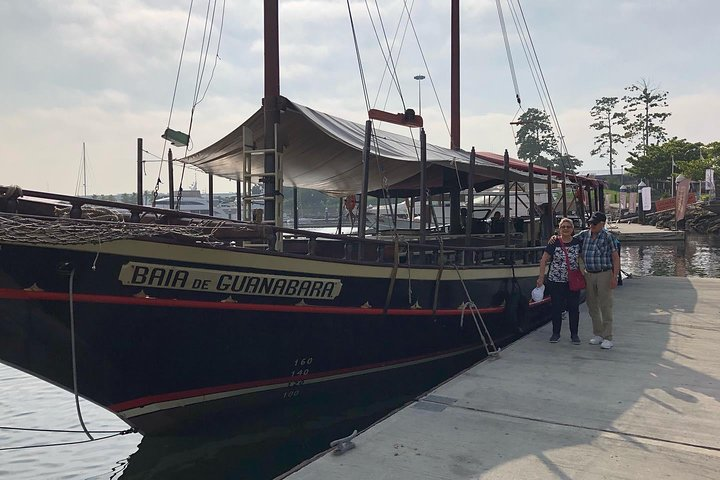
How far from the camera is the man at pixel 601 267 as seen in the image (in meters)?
6.73

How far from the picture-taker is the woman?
276 inches

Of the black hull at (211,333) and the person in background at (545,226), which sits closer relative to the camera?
the black hull at (211,333)

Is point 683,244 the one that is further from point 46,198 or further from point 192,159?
point 46,198

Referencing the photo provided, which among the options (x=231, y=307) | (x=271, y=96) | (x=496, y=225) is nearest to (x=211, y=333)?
(x=231, y=307)

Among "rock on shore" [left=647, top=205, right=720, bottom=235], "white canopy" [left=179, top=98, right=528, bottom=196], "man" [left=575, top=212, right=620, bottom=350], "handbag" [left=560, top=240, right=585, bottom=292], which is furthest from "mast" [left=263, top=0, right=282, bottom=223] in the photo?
"rock on shore" [left=647, top=205, right=720, bottom=235]

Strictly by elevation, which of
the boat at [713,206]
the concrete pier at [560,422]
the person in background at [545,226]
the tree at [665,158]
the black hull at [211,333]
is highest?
the tree at [665,158]

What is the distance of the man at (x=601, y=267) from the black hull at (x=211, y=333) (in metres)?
1.65

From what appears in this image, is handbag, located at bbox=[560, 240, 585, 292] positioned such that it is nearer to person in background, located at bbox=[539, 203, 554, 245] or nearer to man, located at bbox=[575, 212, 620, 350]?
man, located at bbox=[575, 212, 620, 350]

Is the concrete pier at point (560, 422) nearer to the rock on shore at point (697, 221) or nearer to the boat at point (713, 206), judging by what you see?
the rock on shore at point (697, 221)

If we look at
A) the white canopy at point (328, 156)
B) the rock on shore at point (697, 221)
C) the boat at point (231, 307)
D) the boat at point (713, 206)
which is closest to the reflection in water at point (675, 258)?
the rock on shore at point (697, 221)

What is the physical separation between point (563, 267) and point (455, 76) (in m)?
→ 10.0

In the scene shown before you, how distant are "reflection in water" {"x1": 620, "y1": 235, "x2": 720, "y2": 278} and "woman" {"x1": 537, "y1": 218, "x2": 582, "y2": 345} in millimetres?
13719

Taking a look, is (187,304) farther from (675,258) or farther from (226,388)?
(675,258)

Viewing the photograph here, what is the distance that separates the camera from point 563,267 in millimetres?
7055
